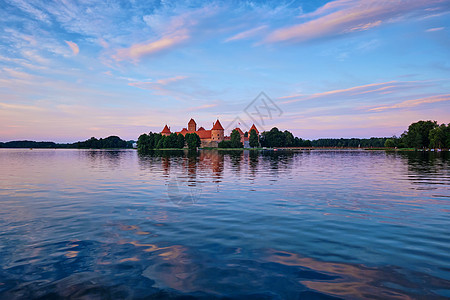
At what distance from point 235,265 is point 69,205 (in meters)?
13.0

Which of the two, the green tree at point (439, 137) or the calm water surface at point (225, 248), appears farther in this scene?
the green tree at point (439, 137)

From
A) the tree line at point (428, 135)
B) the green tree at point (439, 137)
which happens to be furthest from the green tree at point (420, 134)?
the green tree at point (439, 137)

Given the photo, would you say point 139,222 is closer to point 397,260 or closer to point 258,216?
point 258,216

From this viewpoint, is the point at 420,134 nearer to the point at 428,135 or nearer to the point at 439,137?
the point at 428,135

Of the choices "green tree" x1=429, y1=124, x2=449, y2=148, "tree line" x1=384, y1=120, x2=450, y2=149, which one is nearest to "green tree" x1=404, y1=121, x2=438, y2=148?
"tree line" x1=384, y1=120, x2=450, y2=149

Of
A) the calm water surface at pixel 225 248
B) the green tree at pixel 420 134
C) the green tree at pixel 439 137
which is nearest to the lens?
the calm water surface at pixel 225 248

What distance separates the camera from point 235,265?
811cm

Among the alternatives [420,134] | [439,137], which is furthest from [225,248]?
[420,134]

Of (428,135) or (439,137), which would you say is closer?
(439,137)

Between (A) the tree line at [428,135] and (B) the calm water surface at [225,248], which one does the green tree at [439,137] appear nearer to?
(A) the tree line at [428,135]

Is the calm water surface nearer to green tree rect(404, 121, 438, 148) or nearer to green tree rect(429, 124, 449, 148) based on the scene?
green tree rect(429, 124, 449, 148)

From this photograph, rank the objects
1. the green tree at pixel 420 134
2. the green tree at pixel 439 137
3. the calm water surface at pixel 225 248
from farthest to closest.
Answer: the green tree at pixel 420 134
the green tree at pixel 439 137
the calm water surface at pixel 225 248

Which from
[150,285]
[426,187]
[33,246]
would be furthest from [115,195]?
[426,187]

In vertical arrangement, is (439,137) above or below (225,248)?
above
